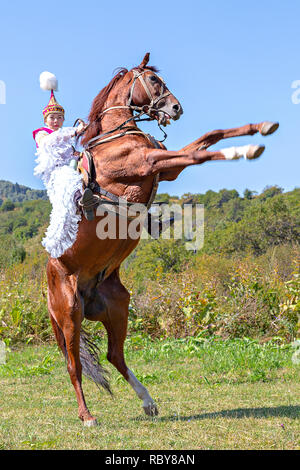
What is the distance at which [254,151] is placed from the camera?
12.2 feet

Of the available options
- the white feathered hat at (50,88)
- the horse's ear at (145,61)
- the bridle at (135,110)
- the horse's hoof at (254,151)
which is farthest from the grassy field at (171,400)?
the horse's ear at (145,61)

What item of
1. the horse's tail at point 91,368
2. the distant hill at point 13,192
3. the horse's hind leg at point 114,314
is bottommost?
the horse's tail at point 91,368

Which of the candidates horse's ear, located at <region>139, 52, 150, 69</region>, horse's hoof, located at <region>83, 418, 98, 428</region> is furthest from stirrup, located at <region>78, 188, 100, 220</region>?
horse's hoof, located at <region>83, 418, 98, 428</region>

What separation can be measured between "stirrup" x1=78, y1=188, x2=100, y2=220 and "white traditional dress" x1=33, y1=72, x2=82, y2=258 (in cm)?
12

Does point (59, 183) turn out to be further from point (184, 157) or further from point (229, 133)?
point (229, 133)

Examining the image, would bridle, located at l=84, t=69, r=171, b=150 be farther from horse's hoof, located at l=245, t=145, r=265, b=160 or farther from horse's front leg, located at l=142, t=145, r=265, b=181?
horse's hoof, located at l=245, t=145, r=265, b=160

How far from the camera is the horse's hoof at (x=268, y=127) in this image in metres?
3.76

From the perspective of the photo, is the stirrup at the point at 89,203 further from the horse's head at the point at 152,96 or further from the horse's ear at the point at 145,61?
the horse's ear at the point at 145,61

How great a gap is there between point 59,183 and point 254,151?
1877mm

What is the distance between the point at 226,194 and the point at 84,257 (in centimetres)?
4718

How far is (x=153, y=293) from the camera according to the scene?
1009cm

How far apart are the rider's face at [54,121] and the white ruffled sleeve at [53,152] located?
0.23 meters

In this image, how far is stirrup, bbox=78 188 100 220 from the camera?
4520mm

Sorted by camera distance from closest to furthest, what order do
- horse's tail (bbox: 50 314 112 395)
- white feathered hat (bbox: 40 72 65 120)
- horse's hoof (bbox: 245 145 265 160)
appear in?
horse's hoof (bbox: 245 145 265 160), white feathered hat (bbox: 40 72 65 120), horse's tail (bbox: 50 314 112 395)
